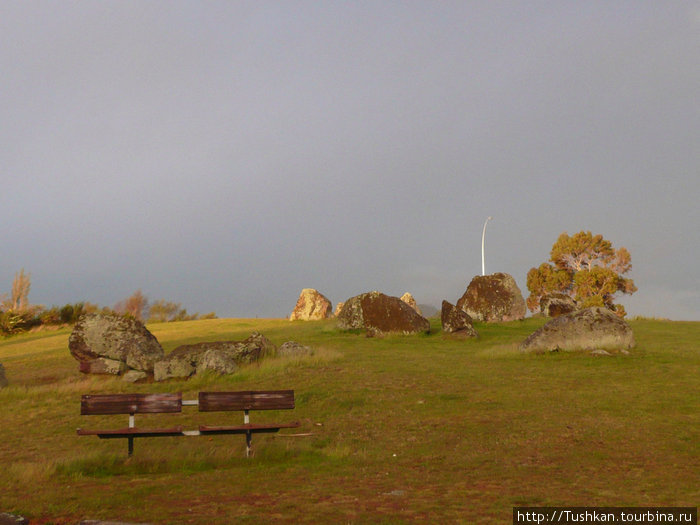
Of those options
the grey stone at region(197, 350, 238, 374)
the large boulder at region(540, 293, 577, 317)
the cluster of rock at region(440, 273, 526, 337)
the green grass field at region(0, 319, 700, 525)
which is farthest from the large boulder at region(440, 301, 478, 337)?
the large boulder at region(540, 293, 577, 317)

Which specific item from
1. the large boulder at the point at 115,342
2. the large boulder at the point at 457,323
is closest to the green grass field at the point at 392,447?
the large boulder at the point at 115,342

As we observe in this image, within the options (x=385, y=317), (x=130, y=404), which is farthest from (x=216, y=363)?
(x=385, y=317)

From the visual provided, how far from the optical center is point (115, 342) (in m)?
21.8

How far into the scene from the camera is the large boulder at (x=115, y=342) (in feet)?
69.4

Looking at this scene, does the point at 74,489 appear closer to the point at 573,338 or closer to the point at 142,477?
the point at 142,477

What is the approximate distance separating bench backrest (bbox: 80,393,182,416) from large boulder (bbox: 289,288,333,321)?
117ft

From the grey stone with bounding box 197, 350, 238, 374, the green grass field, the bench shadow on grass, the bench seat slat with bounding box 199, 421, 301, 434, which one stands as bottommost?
the bench shadow on grass

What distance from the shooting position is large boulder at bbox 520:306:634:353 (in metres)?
21.2

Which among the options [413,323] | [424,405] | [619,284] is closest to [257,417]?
[424,405]

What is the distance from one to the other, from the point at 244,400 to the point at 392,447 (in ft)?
9.47

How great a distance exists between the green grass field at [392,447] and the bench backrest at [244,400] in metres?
0.79

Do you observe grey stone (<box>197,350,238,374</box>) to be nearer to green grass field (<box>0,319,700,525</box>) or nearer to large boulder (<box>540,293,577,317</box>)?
green grass field (<box>0,319,700,525</box>)

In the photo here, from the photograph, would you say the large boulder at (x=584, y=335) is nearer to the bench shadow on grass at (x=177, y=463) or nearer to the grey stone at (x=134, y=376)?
the bench shadow on grass at (x=177, y=463)

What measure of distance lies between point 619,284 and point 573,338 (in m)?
32.9
